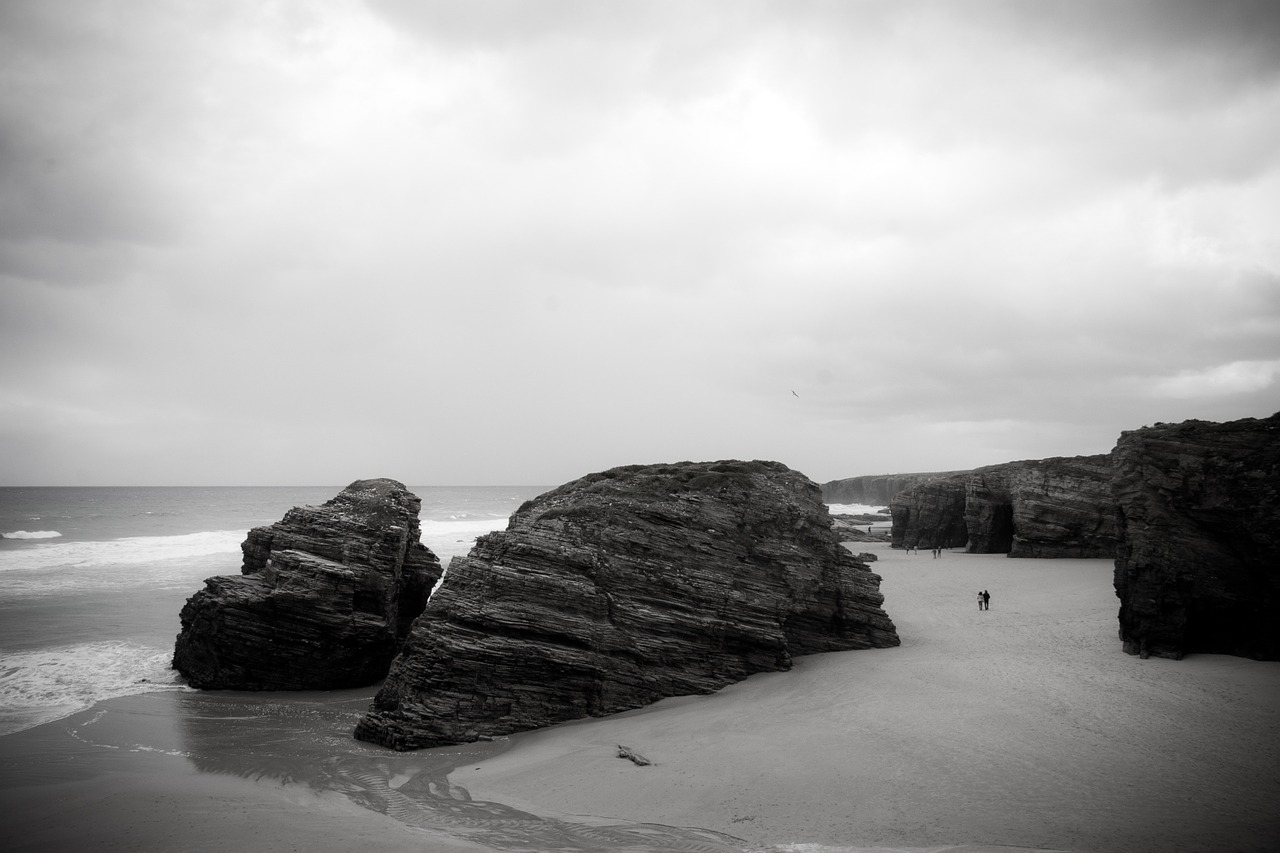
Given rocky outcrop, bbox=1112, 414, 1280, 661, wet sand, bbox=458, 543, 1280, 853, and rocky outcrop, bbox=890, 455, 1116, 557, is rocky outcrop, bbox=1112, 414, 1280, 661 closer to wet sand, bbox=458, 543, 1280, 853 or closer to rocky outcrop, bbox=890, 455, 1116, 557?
wet sand, bbox=458, 543, 1280, 853

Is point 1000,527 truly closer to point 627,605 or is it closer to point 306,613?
point 627,605

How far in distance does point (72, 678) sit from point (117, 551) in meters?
44.4

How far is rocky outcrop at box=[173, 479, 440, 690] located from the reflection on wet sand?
0.75 m

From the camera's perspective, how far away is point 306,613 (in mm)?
20156

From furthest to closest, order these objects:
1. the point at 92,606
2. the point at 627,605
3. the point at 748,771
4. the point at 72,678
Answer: the point at 92,606
the point at 72,678
the point at 627,605
the point at 748,771

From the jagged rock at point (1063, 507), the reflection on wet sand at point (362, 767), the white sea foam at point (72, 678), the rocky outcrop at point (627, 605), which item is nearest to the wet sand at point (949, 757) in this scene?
the reflection on wet sand at point (362, 767)

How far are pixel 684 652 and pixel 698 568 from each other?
248 cm

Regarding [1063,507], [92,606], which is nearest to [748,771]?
[92,606]

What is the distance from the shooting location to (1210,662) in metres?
18.8

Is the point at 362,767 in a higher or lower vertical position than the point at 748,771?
lower

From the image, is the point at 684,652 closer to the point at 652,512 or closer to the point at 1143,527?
the point at 652,512

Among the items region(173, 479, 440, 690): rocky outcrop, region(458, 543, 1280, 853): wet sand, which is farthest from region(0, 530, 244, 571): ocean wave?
region(458, 543, 1280, 853): wet sand

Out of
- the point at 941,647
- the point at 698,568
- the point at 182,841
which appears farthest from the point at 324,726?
the point at 941,647

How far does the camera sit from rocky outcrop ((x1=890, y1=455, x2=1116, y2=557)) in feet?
149
